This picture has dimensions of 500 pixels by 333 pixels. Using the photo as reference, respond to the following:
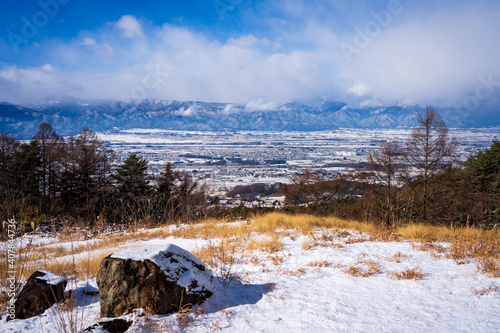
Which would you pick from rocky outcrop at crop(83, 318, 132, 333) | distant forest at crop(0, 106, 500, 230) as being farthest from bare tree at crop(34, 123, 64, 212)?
rocky outcrop at crop(83, 318, 132, 333)

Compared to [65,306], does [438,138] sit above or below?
above

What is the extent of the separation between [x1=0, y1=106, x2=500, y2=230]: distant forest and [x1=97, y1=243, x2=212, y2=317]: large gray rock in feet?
35.7

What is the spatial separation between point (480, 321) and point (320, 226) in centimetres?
422

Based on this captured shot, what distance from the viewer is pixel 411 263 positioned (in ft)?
13.9

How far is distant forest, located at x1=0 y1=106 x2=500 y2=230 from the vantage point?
547 inches

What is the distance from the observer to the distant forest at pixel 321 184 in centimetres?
1389

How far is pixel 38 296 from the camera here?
3033 mm

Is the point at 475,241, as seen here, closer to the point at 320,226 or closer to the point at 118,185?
the point at 320,226

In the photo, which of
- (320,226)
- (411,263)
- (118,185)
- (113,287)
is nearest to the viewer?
(113,287)

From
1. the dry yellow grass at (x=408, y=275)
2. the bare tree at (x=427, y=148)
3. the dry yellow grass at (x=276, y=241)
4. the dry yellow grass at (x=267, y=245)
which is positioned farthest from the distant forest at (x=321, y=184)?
the dry yellow grass at (x=408, y=275)

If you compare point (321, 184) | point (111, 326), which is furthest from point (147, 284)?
point (321, 184)

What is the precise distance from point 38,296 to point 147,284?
1333mm

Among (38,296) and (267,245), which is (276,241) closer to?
(267,245)

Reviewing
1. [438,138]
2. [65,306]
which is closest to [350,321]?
[65,306]
